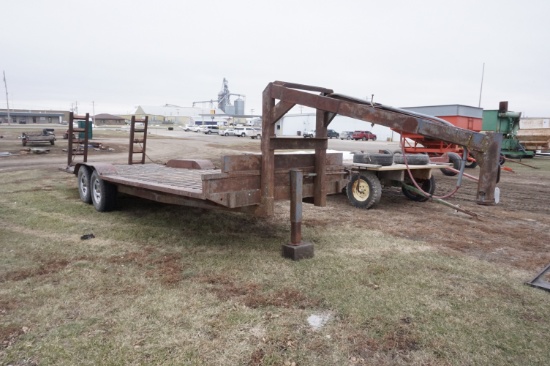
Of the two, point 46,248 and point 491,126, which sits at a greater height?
point 491,126

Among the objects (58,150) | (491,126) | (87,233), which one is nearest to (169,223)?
(87,233)

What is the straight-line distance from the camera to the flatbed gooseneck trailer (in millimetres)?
3285

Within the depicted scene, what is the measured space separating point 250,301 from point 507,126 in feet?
61.7

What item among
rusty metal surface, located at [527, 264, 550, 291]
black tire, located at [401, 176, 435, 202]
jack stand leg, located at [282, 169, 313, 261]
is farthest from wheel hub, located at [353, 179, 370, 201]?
rusty metal surface, located at [527, 264, 550, 291]

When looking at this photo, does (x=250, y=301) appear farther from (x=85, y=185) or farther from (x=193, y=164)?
(x=85, y=185)

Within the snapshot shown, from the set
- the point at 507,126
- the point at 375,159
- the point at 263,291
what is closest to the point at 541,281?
the point at 263,291

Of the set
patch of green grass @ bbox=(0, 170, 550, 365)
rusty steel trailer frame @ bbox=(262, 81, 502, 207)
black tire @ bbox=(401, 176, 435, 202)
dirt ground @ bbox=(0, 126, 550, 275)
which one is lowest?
patch of green grass @ bbox=(0, 170, 550, 365)

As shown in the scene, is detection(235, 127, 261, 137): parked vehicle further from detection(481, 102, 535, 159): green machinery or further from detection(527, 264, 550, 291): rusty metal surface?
detection(527, 264, 550, 291): rusty metal surface

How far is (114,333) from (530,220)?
680 cm

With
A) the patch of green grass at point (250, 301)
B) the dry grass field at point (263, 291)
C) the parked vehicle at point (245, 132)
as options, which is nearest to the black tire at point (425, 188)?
the dry grass field at point (263, 291)

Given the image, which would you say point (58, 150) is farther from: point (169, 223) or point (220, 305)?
point (220, 305)

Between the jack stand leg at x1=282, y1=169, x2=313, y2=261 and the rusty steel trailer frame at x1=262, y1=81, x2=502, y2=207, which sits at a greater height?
the rusty steel trailer frame at x1=262, y1=81, x2=502, y2=207

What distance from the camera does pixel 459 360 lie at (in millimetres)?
2758

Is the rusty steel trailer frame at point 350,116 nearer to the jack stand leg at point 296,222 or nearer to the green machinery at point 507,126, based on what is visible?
the jack stand leg at point 296,222
